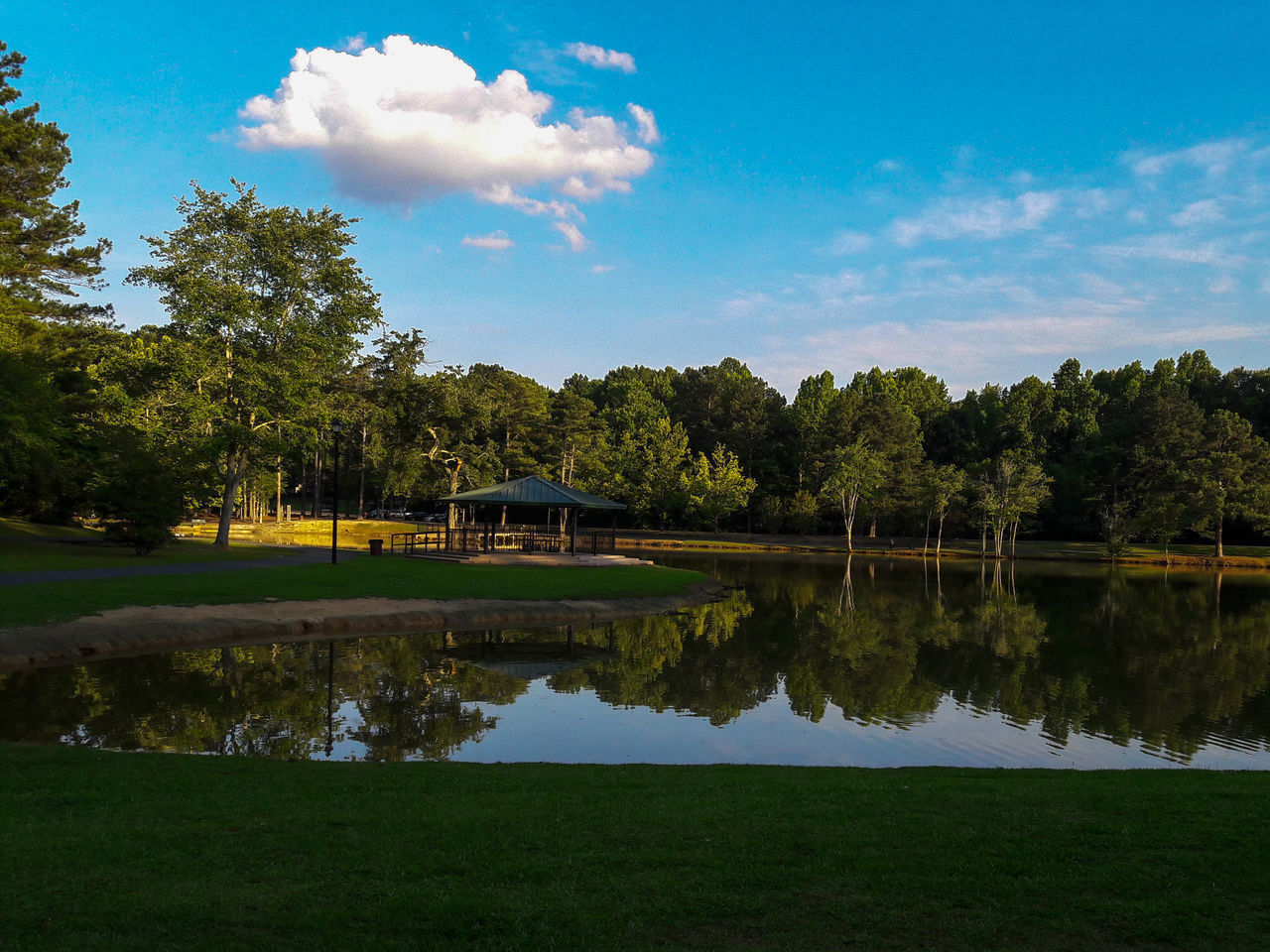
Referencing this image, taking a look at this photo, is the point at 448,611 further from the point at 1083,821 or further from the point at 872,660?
the point at 1083,821

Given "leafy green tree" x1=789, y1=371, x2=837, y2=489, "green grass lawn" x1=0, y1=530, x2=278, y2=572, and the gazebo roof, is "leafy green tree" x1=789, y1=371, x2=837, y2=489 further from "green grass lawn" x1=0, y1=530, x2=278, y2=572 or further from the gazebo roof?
"green grass lawn" x1=0, y1=530, x2=278, y2=572

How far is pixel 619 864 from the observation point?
580 cm

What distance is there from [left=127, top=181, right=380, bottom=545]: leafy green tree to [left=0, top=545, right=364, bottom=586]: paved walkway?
17.9ft

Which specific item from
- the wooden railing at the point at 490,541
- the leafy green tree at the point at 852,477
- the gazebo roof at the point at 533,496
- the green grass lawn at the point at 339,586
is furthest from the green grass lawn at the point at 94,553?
the leafy green tree at the point at 852,477

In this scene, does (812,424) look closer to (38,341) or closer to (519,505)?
(519,505)

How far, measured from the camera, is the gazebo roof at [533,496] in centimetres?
3712

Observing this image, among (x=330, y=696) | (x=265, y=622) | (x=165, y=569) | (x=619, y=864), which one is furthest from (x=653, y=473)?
(x=619, y=864)

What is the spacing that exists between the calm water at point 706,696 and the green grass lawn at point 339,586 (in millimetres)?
3141

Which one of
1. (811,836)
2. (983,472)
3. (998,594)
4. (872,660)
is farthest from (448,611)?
(983,472)

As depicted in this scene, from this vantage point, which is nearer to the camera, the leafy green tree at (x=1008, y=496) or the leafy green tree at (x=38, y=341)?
the leafy green tree at (x=38, y=341)

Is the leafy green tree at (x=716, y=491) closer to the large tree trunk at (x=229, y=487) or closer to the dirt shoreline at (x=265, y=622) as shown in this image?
the large tree trunk at (x=229, y=487)

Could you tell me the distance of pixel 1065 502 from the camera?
248ft

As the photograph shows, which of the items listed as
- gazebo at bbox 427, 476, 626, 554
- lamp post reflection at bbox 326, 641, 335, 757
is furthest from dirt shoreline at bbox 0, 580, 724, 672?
gazebo at bbox 427, 476, 626, 554

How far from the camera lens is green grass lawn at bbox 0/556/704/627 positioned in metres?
19.0
